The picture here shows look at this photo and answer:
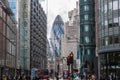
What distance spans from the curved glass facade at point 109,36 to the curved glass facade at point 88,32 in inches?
1225

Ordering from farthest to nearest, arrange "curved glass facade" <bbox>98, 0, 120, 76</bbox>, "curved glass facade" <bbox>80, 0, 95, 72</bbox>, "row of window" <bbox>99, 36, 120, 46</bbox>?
"curved glass facade" <bbox>80, 0, 95, 72</bbox> < "curved glass facade" <bbox>98, 0, 120, 76</bbox> < "row of window" <bbox>99, 36, 120, 46</bbox>

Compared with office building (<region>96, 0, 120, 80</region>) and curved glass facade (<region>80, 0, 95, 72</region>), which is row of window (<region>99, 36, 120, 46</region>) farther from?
curved glass facade (<region>80, 0, 95, 72</region>)

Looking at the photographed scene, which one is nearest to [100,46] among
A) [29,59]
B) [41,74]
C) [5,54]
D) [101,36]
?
[101,36]

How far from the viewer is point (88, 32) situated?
371ft

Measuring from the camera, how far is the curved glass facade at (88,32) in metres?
113

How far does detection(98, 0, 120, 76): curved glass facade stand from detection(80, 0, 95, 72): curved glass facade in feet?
102

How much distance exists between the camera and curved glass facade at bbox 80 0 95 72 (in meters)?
113

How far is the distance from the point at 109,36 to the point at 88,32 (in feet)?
121

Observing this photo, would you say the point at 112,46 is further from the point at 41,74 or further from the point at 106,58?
the point at 41,74

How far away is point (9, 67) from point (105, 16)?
85.0 ft

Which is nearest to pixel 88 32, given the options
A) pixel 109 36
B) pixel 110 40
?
pixel 109 36

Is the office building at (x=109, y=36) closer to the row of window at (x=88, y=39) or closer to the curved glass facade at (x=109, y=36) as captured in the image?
the curved glass facade at (x=109, y=36)

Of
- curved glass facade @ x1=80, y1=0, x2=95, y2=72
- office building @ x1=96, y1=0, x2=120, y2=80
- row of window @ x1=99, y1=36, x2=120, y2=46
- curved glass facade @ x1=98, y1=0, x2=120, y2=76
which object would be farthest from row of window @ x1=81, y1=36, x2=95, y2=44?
row of window @ x1=99, y1=36, x2=120, y2=46

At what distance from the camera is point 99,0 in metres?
82.9
